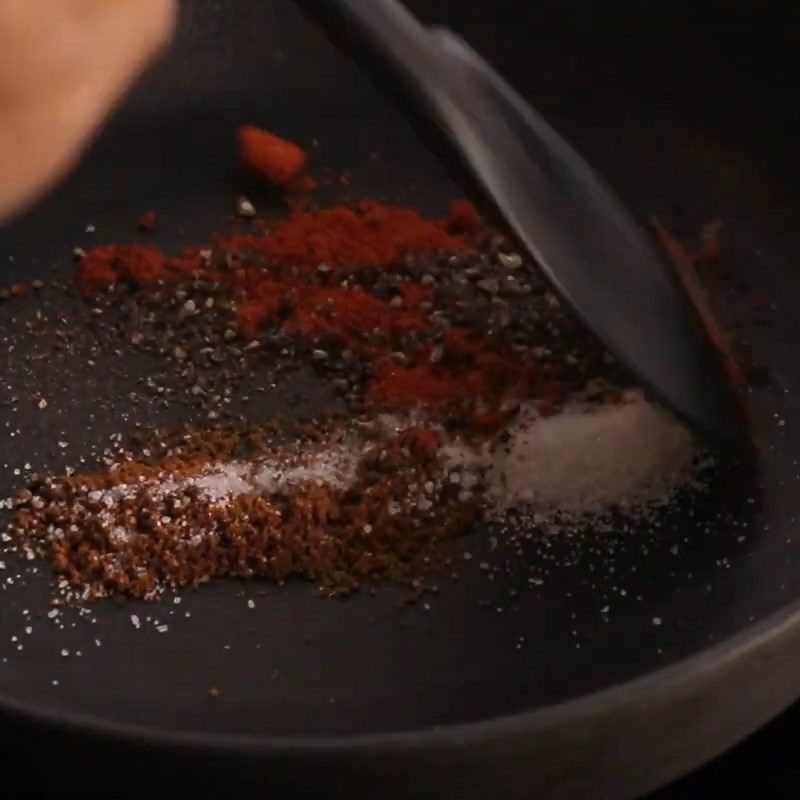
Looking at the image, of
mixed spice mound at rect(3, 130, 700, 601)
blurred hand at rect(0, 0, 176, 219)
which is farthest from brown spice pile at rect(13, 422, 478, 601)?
blurred hand at rect(0, 0, 176, 219)

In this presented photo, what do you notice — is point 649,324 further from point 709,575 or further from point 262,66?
point 262,66

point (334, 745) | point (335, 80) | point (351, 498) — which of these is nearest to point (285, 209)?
→ point (335, 80)

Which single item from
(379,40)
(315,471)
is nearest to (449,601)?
(315,471)

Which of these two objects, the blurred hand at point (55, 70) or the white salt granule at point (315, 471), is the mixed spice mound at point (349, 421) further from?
the blurred hand at point (55, 70)

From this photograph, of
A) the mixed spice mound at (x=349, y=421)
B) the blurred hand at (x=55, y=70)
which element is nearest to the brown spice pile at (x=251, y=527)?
the mixed spice mound at (x=349, y=421)

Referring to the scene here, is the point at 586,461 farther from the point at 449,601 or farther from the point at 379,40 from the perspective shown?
the point at 379,40

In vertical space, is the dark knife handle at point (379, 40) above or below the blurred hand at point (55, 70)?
above
